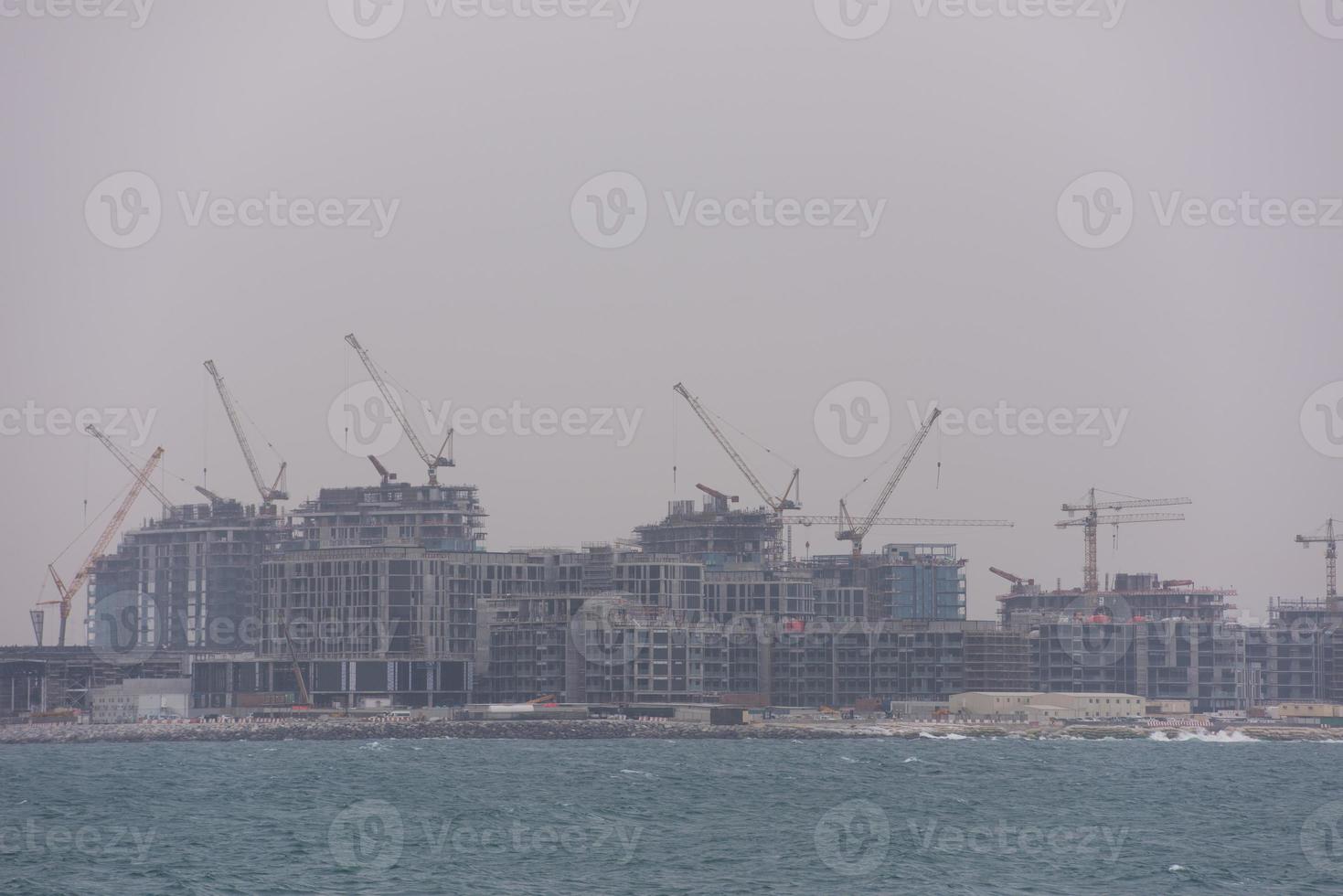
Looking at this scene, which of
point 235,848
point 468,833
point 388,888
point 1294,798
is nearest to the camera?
point 388,888

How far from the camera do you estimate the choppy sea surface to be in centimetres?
12325

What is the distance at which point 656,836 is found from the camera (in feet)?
476

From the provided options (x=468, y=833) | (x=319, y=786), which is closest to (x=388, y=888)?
(x=468, y=833)

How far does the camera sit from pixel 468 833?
146m

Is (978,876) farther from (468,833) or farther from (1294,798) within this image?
(1294,798)

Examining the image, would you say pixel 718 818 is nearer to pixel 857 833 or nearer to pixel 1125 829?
pixel 857 833

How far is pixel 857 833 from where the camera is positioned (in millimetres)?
147125

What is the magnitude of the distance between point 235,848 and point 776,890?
36207 millimetres

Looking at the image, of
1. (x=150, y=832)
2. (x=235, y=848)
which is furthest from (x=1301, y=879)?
(x=150, y=832)

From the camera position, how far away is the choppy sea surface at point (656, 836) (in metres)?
123

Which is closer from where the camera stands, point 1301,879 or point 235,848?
point 1301,879

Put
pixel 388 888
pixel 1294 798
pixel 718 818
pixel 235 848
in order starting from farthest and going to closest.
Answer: pixel 1294 798 → pixel 718 818 → pixel 235 848 → pixel 388 888

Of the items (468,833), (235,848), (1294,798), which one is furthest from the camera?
(1294,798)

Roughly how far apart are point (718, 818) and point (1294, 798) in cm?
5561
